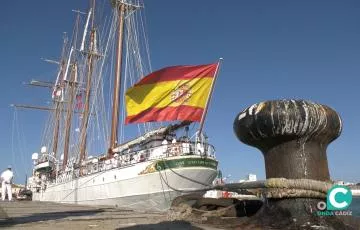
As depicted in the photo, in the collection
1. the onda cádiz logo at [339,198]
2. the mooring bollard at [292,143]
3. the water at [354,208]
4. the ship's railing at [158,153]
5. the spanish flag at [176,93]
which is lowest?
the water at [354,208]

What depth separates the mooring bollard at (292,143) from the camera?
3.99m

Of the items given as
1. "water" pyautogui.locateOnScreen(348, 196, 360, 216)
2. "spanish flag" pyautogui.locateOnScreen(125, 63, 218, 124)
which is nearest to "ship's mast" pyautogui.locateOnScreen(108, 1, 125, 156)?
"spanish flag" pyautogui.locateOnScreen(125, 63, 218, 124)

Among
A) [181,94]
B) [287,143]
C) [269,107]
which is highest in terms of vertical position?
[181,94]

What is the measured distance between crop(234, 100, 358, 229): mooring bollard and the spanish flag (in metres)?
17.4

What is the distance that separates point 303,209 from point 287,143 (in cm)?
66

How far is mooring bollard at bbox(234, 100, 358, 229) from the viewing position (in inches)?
157

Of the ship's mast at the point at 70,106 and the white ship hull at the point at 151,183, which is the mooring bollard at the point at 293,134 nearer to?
the white ship hull at the point at 151,183

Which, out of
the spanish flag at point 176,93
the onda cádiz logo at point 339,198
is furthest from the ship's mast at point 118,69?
the onda cádiz logo at point 339,198

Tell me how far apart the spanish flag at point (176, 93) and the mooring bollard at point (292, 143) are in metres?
17.4

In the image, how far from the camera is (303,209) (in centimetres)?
396

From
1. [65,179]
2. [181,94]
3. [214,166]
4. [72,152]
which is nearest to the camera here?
[181,94]

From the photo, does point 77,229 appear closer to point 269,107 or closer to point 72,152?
point 269,107

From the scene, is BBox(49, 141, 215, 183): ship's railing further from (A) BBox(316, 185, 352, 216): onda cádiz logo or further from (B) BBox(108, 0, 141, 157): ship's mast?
(A) BBox(316, 185, 352, 216): onda cádiz logo

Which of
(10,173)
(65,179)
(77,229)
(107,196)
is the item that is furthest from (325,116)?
(65,179)
